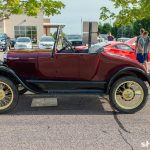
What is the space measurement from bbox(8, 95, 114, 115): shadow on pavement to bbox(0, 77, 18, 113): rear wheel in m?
0.18

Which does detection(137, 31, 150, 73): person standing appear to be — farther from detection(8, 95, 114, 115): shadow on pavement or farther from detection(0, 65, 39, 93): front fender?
detection(0, 65, 39, 93): front fender

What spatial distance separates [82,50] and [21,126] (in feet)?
7.23

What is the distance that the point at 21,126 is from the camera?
5.17 m

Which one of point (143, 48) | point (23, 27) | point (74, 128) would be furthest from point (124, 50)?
point (23, 27)

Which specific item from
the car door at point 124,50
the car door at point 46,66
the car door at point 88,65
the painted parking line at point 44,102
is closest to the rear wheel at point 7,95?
the car door at point 46,66

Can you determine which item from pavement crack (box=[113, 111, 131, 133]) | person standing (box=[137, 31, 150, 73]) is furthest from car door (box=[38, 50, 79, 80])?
person standing (box=[137, 31, 150, 73])

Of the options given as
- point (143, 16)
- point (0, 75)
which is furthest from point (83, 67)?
point (143, 16)

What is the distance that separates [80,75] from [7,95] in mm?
1449

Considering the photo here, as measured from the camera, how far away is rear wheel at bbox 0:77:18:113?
5.81 meters

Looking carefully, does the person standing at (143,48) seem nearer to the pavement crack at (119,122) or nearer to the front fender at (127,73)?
the front fender at (127,73)

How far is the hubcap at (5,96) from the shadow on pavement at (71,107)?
0.65ft

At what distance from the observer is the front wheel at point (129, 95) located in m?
5.94

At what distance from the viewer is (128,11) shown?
45.0 feet

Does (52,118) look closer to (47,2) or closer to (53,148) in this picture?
(53,148)
